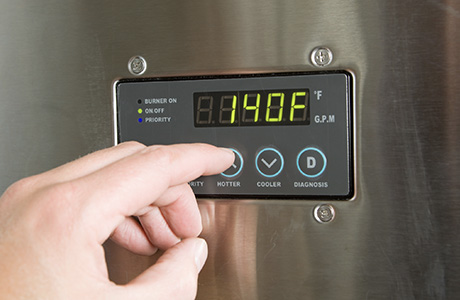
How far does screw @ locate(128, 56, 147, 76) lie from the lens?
0.59 meters

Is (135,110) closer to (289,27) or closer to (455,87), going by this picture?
(289,27)

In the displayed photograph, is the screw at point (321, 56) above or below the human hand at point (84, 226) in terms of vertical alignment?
above

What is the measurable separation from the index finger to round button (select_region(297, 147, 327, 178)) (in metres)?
0.14

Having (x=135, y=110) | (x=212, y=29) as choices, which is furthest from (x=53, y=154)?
(x=212, y=29)

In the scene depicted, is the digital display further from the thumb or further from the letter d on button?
the thumb

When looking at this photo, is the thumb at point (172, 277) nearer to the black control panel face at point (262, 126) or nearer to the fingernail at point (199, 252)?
the fingernail at point (199, 252)

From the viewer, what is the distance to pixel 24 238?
0.36 meters

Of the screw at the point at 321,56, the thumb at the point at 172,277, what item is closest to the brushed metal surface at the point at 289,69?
the screw at the point at 321,56

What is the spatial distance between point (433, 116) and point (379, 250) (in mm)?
162

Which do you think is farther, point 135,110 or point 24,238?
point 135,110

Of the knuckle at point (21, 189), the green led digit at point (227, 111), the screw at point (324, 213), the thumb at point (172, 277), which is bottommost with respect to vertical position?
the thumb at point (172, 277)

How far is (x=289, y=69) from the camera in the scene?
0.55 metres

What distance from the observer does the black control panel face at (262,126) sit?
54 centimetres

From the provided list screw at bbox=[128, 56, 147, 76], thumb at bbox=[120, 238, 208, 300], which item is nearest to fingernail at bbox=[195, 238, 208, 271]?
thumb at bbox=[120, 238, 208, 300]
